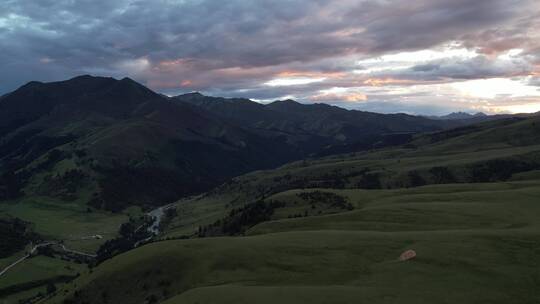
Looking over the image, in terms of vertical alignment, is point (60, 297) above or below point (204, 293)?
below

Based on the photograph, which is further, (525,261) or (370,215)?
Result: (370,215)

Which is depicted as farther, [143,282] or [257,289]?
[143,282]

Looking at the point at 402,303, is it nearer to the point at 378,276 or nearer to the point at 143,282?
the point at 378,276

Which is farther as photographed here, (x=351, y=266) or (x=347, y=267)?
(x=351, y=266)

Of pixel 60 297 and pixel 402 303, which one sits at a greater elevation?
pixel 402 303

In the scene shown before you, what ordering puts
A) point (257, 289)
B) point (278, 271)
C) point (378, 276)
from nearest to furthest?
point (257, 289)
point (378, 276)
point (278, 271)

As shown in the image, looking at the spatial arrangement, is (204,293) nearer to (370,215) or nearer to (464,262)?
(464,262)

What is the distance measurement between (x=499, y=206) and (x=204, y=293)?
446ft

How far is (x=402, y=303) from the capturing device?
86.5 meters

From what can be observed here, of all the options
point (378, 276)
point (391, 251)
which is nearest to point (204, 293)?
point (378, 276)

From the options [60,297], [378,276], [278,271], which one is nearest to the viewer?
[378,276]

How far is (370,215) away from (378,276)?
78.9 m

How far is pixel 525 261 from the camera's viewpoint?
A: 109m

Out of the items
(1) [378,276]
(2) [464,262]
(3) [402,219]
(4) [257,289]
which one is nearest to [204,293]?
(4) [257,289]
